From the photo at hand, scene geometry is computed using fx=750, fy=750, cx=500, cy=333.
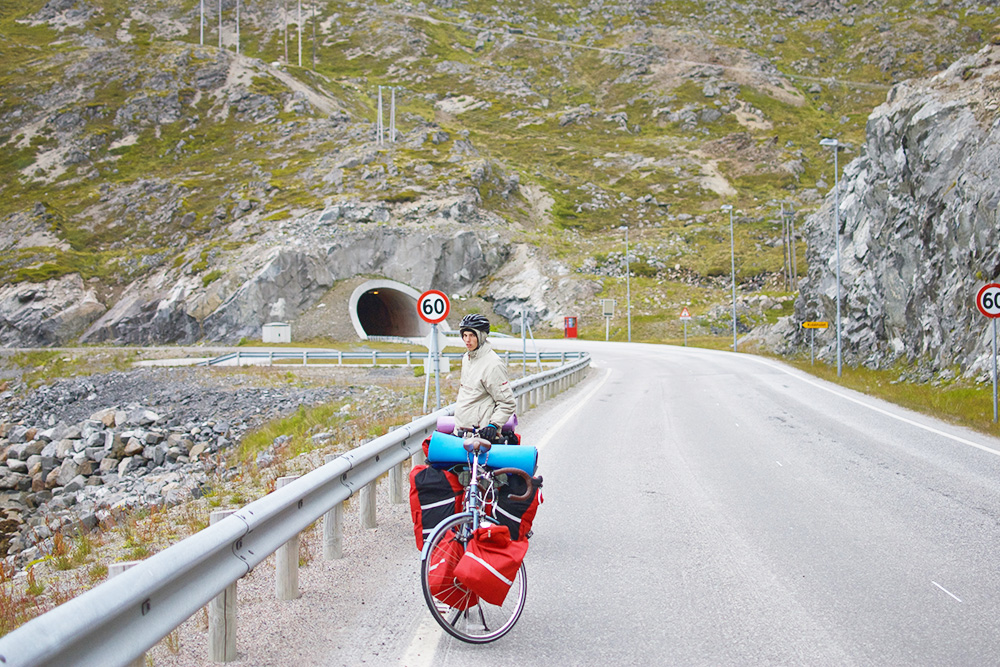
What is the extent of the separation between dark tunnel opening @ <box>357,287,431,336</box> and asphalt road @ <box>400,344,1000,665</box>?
47619 millimetres

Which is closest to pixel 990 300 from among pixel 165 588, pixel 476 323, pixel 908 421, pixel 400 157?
pixel 908 421

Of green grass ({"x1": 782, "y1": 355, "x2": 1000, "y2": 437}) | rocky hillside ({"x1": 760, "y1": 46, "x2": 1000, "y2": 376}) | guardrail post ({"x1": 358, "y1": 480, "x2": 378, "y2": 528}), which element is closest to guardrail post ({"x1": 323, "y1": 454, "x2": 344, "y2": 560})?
guardrail post ({"x1": 358, "y1": 480, "x2": 378, "y2": 528})

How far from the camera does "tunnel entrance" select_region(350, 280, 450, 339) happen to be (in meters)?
56.4

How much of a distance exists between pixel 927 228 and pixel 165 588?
2630 cm

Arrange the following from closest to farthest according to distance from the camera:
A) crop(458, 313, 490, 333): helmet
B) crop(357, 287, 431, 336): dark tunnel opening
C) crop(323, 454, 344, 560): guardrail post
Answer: crop(458, 313, 490, 333): helmet, crop(323, 454, 344, 560): guardrail post, crop(357, 287, 431, 336): dark tunnel opening

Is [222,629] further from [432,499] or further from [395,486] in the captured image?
[395,486]

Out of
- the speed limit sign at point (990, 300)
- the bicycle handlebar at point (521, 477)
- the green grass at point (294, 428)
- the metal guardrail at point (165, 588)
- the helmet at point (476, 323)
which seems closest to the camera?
the metal guardrail at point (165, 588)

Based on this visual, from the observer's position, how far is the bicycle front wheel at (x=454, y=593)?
422cm

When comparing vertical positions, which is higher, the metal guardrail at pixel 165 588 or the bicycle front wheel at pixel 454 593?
the metal guardrail at pixel 165 588

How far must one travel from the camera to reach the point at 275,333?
50.3m

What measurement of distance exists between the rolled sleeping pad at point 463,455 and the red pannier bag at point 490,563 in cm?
55

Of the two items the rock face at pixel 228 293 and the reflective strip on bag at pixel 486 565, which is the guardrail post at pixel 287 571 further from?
the rock face at pixel 228 293

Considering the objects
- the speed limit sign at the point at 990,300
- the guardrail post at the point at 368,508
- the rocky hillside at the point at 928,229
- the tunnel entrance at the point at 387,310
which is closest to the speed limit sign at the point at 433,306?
the guardrail post at the point at 368,508

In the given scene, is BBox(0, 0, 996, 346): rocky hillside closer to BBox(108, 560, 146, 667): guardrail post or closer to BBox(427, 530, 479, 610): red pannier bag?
BBox(427, 530, 479, 610): red pannier bag
